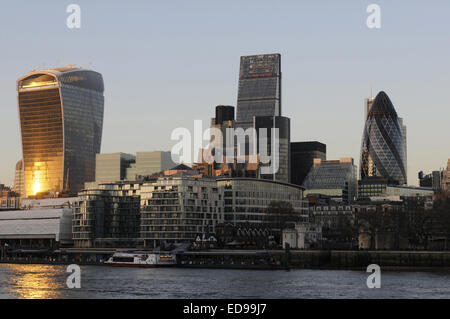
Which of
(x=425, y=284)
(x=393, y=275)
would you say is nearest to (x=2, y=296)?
(x=425, y=284)

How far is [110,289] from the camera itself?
3762 inches

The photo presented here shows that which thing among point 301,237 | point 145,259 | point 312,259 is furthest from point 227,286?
point 301,237

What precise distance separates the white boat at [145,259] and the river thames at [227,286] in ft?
94.3

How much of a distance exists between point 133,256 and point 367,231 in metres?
57.6

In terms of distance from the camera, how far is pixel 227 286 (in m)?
100

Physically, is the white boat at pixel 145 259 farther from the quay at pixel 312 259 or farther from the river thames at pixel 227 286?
the river thames at pixel 227 286

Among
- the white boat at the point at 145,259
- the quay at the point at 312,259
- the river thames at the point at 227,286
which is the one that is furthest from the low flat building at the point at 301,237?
the river thames at the point at 227,286

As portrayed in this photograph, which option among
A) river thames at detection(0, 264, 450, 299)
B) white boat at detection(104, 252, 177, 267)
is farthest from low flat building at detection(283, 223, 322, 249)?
river thames at detection(0, 264, 450, 299)

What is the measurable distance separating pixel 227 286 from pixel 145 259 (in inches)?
2360

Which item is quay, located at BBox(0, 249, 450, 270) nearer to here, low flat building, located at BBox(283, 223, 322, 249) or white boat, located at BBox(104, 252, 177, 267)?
white boat, located at BBox(104, 252, 177, 267)

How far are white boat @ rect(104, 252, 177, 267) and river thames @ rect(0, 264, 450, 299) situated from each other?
1131 inches
